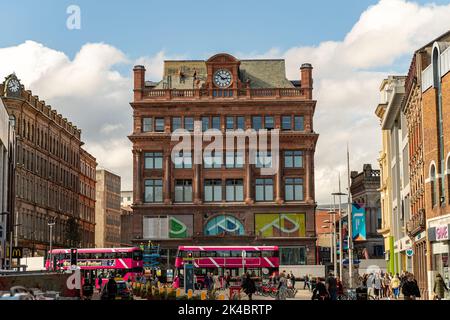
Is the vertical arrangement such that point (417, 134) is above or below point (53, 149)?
below

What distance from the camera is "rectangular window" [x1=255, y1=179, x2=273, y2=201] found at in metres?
106

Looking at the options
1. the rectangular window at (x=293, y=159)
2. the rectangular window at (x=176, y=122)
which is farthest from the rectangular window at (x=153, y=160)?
the rectangular window at (x=293, y=159)

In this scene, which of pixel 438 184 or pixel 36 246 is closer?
pixel 438 184

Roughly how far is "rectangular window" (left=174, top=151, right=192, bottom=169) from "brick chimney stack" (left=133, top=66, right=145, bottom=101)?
9210mm

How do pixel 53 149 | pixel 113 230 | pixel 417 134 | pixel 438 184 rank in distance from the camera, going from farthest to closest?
pixel 113 230
pixel 53 149
pixel 417 134
pixel 438 184

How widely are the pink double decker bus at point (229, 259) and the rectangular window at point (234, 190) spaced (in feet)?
86.1

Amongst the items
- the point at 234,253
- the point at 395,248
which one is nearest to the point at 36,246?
the point at 234,253

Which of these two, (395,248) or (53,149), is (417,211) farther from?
(53,149)

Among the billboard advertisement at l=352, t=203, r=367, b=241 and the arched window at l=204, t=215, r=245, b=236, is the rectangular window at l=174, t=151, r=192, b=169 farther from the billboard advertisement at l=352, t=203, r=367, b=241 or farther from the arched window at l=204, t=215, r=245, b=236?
the billboard advertisement at l=352, t=203, r=367, b=241

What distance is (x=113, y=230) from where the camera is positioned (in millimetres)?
180625

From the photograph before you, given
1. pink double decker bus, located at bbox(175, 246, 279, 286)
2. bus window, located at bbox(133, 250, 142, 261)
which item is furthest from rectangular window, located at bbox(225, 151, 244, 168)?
bus window, located at bbox(133, 250, 142, 261)

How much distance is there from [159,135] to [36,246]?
22.3 metres

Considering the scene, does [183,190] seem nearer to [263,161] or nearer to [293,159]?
[263,161]
